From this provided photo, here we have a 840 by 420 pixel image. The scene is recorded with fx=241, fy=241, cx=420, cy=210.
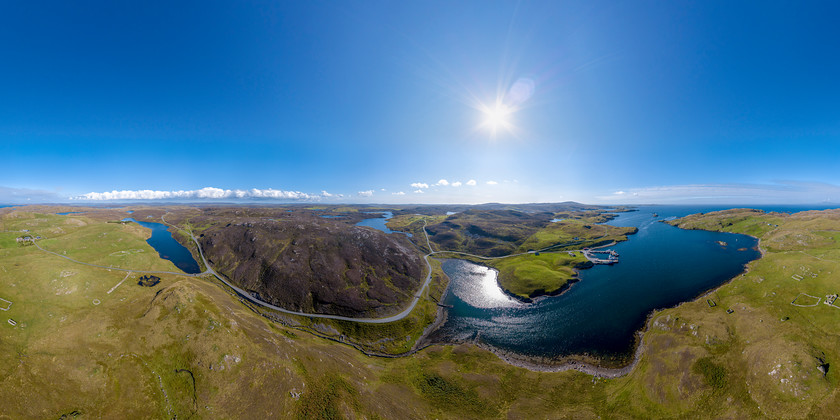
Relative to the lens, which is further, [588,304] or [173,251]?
[173,251]

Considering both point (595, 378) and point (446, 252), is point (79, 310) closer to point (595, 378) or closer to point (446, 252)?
point (595, 378)

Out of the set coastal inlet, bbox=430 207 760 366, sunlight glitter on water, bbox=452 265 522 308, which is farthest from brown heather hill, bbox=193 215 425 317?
coastal inlet, bbox=430 207 760 366

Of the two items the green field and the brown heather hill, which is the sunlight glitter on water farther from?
the green field

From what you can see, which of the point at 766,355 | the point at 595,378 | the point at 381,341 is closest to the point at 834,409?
the point at 766,355

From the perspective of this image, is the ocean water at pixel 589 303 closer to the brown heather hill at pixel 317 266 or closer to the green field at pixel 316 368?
the green field at pixel 316 368

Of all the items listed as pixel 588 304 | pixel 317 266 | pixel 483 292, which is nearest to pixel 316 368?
pixel 317 266

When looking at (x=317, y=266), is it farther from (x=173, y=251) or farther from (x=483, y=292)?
(x=173, y=251)

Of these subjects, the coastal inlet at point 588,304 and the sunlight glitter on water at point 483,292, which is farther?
the sunlight glitter on water at point 483,292

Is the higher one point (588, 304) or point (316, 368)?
point (316, 368)

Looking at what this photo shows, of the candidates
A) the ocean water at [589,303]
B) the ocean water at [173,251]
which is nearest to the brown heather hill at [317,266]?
the ocean water at [173,251]
